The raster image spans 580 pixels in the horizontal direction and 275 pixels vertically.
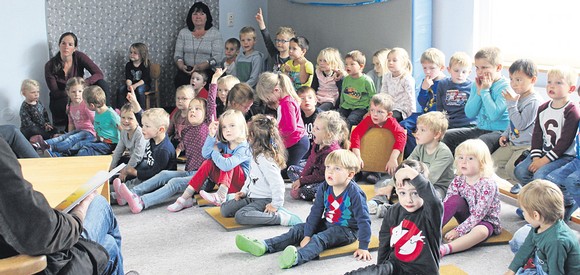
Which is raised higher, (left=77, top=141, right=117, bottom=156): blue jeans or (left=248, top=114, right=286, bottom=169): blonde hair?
(left=248, top=114, right=286, bottom=169): blonde hair

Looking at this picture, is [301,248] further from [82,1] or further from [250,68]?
[82,1]

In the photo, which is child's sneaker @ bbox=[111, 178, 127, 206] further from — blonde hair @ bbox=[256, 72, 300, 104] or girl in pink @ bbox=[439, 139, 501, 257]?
girl in pink @ bbox=[439, 139, 501, 257]

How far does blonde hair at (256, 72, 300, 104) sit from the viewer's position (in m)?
5.81

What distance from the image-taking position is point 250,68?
302 inches

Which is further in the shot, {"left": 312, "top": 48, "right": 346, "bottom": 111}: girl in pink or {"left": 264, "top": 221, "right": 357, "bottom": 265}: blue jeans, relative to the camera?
{"left": 312, "top": 48, "right": 346, "bottom": 111}: girl in pink

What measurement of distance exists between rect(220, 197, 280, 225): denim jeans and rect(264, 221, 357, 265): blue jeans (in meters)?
0.38

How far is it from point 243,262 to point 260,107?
2448mm

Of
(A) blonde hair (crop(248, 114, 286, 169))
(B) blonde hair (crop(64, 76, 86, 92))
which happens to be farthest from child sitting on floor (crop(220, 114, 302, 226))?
(B) blonde hair (crop(64, 76, 86, 92))

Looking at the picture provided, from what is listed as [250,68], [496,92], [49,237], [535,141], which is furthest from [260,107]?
[49,237]

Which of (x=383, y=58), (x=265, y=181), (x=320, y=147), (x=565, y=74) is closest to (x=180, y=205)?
(x=265, y=181)

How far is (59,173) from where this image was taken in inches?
139

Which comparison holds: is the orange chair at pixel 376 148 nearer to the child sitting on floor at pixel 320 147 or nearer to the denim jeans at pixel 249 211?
the child sitting on floor at pixel 320 147

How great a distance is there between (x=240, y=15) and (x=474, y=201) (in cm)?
500

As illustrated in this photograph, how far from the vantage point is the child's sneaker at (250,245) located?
4102 mm
